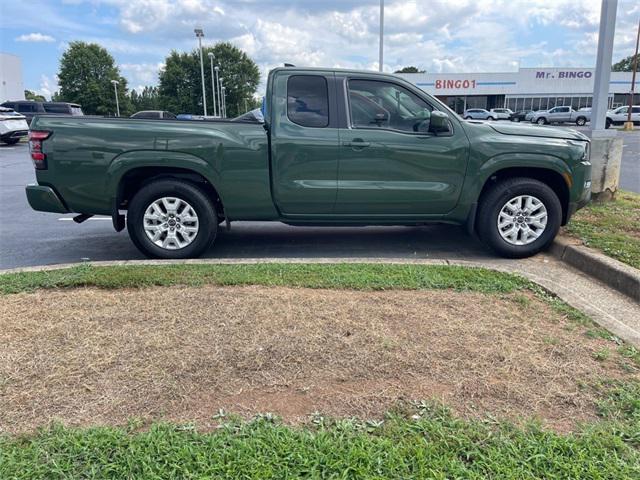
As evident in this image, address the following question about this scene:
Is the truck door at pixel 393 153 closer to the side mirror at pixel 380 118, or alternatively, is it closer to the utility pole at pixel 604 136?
the side mirror at pixel 380 118

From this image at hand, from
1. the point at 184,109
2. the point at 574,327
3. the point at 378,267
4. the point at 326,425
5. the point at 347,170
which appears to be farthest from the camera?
the point at 184,109

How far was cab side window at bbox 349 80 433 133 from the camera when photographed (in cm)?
525

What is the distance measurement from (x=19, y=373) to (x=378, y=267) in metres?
2.96

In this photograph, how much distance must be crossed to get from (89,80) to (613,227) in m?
76.9

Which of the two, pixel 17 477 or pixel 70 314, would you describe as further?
pixel 70 314

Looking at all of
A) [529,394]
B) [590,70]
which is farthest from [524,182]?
[590,70]

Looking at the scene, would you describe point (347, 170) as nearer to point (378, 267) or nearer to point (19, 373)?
point (378, 267)

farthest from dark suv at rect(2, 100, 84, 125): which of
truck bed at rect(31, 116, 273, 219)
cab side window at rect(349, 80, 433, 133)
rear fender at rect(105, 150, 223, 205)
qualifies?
cab side window at rect(349, 80, 433, 133)

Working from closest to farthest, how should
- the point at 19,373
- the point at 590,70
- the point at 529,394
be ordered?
the point at 529,394 < the point at 19,373 < the point at 590,70

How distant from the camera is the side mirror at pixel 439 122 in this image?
16.6 feet

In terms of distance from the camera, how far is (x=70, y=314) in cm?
367

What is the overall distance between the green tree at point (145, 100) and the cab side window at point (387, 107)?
243ft

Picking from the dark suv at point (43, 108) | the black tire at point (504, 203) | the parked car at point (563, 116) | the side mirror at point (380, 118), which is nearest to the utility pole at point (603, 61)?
the black tire at point (504, 203)

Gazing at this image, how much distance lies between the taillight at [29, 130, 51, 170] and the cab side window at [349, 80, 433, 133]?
3.07 metres
